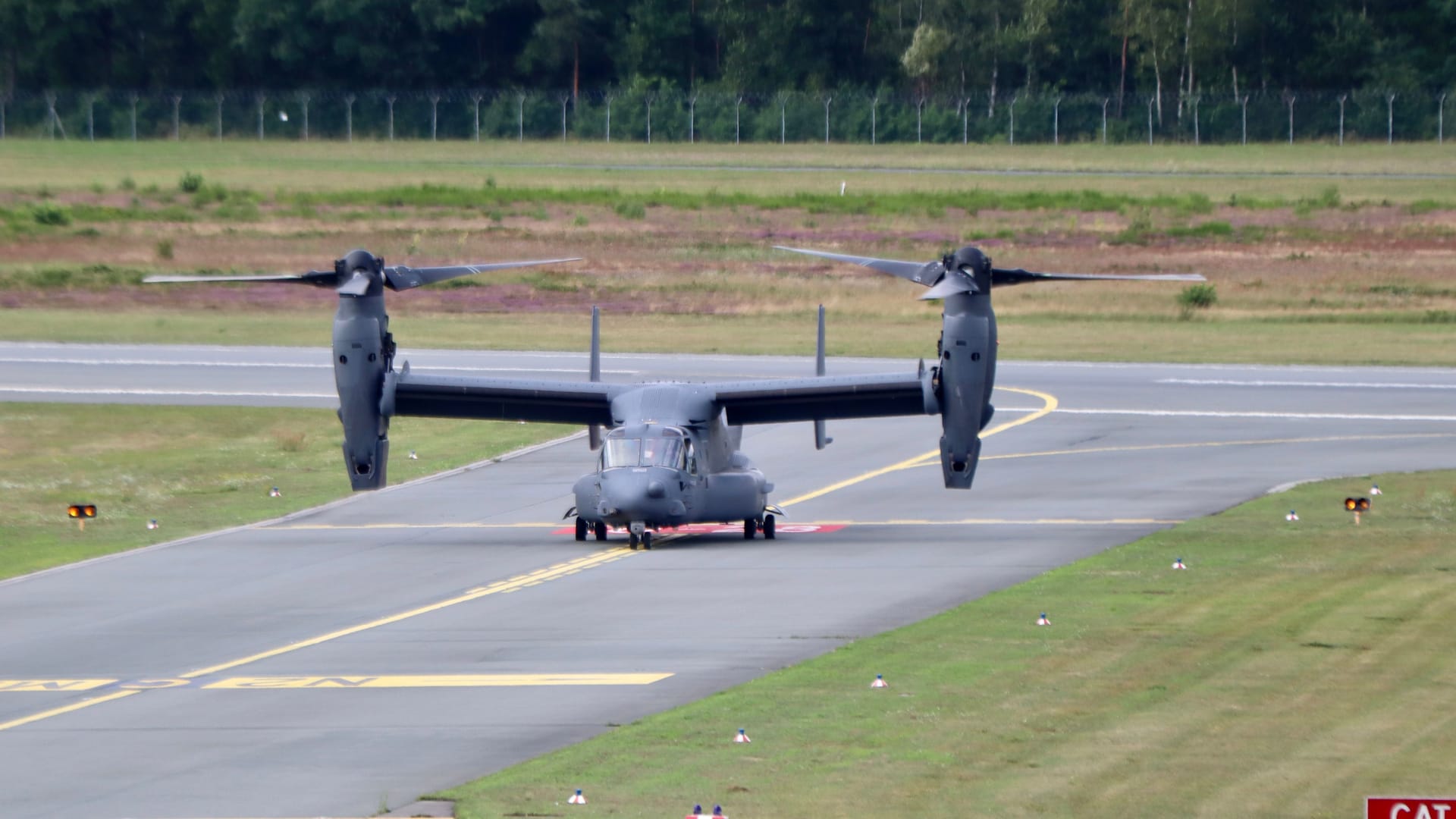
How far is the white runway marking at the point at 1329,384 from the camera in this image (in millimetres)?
44250

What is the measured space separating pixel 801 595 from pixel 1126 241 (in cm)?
5405

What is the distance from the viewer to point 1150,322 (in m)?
60.4

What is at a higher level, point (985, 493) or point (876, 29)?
point (876, 29)

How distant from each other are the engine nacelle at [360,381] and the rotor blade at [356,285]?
29 cm

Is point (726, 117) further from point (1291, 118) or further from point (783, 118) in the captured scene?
point (1291, 118)

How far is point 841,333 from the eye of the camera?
2282 inches

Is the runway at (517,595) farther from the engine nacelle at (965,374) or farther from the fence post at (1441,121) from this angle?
the fence post at (1441,121)

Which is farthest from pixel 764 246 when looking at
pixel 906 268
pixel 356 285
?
pixel 356 285

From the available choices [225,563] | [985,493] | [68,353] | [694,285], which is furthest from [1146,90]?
[225,563]

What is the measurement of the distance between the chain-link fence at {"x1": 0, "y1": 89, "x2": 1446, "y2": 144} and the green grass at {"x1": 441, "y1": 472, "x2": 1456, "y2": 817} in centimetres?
8550

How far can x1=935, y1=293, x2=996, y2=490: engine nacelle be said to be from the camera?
2473 cm

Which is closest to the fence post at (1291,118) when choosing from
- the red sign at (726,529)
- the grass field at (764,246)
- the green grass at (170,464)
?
the grass field at (764,246)

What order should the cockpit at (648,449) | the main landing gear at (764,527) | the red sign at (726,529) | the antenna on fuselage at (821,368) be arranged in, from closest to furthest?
the cockpit at (648,449) → the main landing gear at (764,527) → the red sign at (726,529) → the antenna on fuselage at (821,368)

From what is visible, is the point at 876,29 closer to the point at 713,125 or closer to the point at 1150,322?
the point at 713,125
